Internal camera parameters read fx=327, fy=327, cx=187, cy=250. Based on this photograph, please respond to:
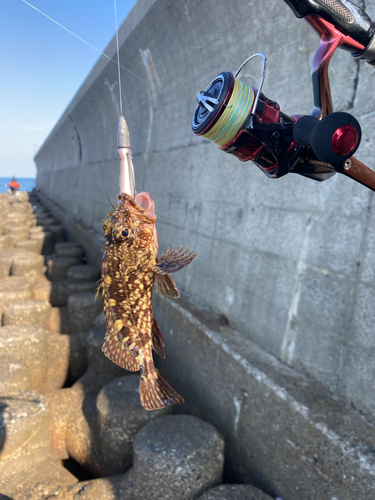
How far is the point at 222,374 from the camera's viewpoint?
12.1 feet

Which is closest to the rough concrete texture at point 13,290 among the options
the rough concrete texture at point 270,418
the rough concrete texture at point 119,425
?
the rough concrete texture at point 119,425

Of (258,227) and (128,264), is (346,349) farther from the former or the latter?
(128,264)

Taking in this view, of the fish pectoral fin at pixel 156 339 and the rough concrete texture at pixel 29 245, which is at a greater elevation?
the fish pectoral fin at pixel 156 339

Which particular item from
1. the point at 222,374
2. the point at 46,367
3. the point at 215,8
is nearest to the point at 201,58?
the point at 215,8

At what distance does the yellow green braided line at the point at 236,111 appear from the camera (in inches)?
52.3

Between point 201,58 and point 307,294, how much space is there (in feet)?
10.8

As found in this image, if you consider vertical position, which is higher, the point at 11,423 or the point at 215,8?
the point at 215,8

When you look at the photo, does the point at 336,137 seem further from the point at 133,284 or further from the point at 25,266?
the point at 25,266

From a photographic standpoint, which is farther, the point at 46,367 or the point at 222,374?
the point at 46,367

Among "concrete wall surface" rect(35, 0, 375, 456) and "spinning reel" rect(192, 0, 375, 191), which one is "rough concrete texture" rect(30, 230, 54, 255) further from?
"spinning reel" rect(192, 0, 375, 191)

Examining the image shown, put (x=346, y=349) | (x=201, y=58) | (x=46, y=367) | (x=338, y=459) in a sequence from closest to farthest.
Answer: (x=338, y=459) < (x=346, y=349) < (x=201, y=58) < (x=46, y=367)

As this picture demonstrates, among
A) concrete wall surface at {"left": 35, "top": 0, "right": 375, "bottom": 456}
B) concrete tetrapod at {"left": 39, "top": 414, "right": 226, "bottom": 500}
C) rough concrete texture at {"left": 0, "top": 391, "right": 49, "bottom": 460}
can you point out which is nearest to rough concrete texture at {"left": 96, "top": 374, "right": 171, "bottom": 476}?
concrete tetrapod at {"left": 39, "top": 414, "right": 226, "bottom": 500}

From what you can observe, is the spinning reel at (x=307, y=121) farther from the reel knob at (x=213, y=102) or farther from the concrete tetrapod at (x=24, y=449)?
the concrete tetrapod at (x=24, y=449)

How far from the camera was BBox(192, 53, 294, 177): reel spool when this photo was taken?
1.33 meters
